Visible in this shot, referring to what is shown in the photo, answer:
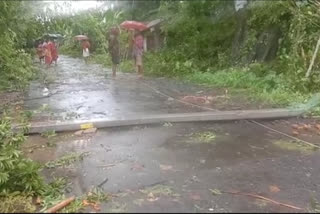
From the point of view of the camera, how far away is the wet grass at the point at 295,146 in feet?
20.2

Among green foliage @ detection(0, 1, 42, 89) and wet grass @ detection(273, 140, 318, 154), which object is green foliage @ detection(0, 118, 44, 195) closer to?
wet grass @ detection(273, 140, 318, 154)

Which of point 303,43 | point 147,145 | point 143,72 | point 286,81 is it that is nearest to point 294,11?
point 303,43

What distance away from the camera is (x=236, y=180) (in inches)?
189

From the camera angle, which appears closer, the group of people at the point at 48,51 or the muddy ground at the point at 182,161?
the muddy ground at the point at 182,161

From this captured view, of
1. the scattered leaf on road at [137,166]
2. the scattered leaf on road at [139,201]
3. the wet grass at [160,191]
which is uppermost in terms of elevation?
the scattered leaf on road at [139,201]

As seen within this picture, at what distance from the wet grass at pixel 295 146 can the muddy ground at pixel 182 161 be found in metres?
0.02

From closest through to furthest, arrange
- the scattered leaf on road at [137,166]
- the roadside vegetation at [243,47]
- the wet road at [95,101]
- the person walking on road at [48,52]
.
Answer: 1. the scattered leaf on road at [137,166]
2. the wet road at [95,101]
3. the roadside vegetation at [243,47]
4. the person walking on road at [48,52]

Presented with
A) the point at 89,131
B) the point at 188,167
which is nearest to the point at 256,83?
the point at 89,131

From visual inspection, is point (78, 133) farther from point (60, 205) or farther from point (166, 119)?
point (60, 205)

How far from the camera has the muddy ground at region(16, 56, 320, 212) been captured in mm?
4188

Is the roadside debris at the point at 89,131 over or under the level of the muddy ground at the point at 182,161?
under

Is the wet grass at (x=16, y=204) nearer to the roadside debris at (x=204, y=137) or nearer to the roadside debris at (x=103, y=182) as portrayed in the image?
the roadside debris at (x=103, y=182)

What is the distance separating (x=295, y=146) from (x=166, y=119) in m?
2.33

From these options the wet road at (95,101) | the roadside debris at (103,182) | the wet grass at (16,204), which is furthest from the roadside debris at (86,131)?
the wet grass at (16,204)
